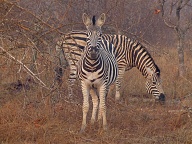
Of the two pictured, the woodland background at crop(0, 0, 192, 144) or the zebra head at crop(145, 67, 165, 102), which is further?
the zebra head at crop(145, 67, 165, 102)

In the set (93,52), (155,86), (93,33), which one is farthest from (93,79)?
(155,86)

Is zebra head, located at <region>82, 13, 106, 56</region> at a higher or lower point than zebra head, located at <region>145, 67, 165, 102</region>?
higher

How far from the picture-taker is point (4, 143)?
528 centimetres

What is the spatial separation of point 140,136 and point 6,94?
→ 9.41 feet

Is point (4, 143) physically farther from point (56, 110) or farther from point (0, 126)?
point (56, 110)

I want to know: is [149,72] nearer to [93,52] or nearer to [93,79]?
[93,79]

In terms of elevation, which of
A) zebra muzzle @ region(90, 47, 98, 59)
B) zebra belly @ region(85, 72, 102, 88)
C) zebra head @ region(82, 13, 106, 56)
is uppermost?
zebra head @ region(82, 13, 106, 56)

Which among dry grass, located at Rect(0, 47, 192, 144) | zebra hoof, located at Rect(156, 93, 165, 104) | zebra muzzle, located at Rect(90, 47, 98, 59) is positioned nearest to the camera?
dry grass, located at Rect(0, 47, 192, 144)

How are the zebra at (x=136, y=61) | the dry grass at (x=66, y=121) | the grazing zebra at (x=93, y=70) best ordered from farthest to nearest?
the zebra at (x=136, y=61) → the grazing zebra at (x=93, y=70) → the dry grass at (x=66, y=121)

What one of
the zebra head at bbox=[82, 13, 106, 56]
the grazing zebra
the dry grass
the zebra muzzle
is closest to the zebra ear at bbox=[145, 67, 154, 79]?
the dry grass

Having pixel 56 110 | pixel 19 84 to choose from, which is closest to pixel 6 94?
pixel 19 84

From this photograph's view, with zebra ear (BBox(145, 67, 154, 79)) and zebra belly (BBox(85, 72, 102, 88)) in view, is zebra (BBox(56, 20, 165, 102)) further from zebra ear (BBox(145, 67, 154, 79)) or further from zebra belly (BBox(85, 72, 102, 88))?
zebra belly (BBox(85, 72, 102, 88))

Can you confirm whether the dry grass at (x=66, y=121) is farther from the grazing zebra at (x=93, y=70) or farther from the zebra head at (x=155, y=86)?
the zebra head at (x=155, y=86)

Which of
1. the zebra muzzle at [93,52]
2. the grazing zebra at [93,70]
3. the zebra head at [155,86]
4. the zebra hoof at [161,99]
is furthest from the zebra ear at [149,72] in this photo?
the zebra muzzle at [93,52]
